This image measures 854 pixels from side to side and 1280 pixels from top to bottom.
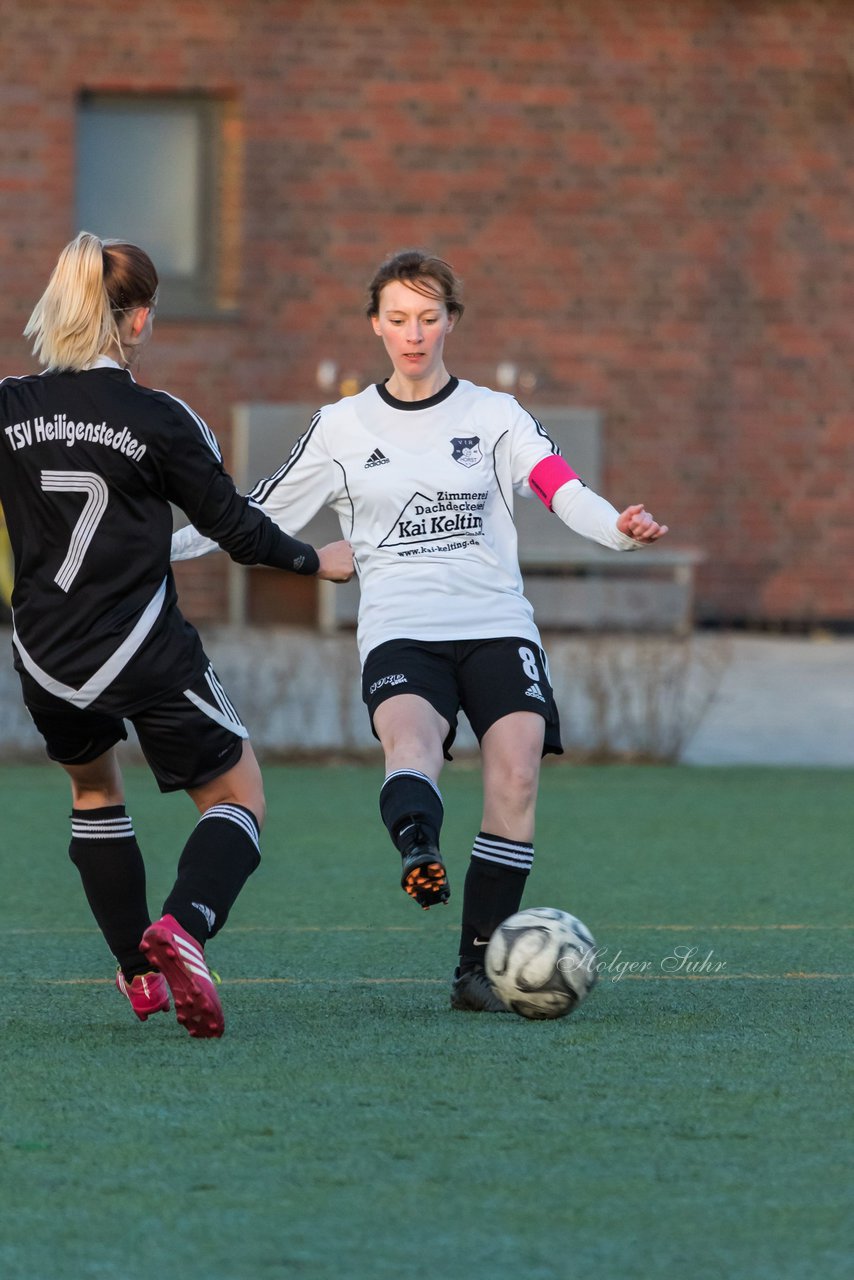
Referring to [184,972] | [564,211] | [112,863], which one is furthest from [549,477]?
[564,211]

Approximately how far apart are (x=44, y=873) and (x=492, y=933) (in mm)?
3255

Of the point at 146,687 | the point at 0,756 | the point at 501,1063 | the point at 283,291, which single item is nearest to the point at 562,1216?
the point at 501,1063

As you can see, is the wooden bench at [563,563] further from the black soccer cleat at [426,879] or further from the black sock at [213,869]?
the black soccer cleat at [426,879]

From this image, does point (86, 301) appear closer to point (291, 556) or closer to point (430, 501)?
point (291, 556)

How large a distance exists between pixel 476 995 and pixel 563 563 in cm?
1124

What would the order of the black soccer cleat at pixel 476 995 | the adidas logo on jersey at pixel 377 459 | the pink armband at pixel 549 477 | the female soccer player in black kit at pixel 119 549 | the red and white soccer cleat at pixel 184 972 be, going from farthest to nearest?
the adidas logo on jersey at pixel 377 459 → the pink armband at pixel 549 477 → the black soccer cleat at pixel 476 995 → the female soccer player in black kit at pixel 119 549 → the red and white soccer cleat at pixel 184 972

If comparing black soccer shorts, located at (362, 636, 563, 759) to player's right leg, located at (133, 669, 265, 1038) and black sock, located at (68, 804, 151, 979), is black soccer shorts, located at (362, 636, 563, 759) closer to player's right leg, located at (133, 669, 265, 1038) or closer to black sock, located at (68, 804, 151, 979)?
player's right leg, located at (133, 669, 265, 1038)

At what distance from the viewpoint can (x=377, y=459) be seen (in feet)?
16.8

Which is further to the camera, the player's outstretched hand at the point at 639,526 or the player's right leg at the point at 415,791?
the player's outstretched hand at the point at 639,526

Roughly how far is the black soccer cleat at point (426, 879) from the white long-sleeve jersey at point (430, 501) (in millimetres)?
734

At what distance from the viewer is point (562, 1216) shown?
3.23 meters

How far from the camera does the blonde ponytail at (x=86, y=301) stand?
4.45 m

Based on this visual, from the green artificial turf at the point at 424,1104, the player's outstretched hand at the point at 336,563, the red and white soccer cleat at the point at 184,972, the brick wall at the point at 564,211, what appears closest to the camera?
the green artificial turf at the point at 424,1104

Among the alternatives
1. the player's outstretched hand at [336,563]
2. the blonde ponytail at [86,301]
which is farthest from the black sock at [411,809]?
the blonde ponytail at [86,301]
